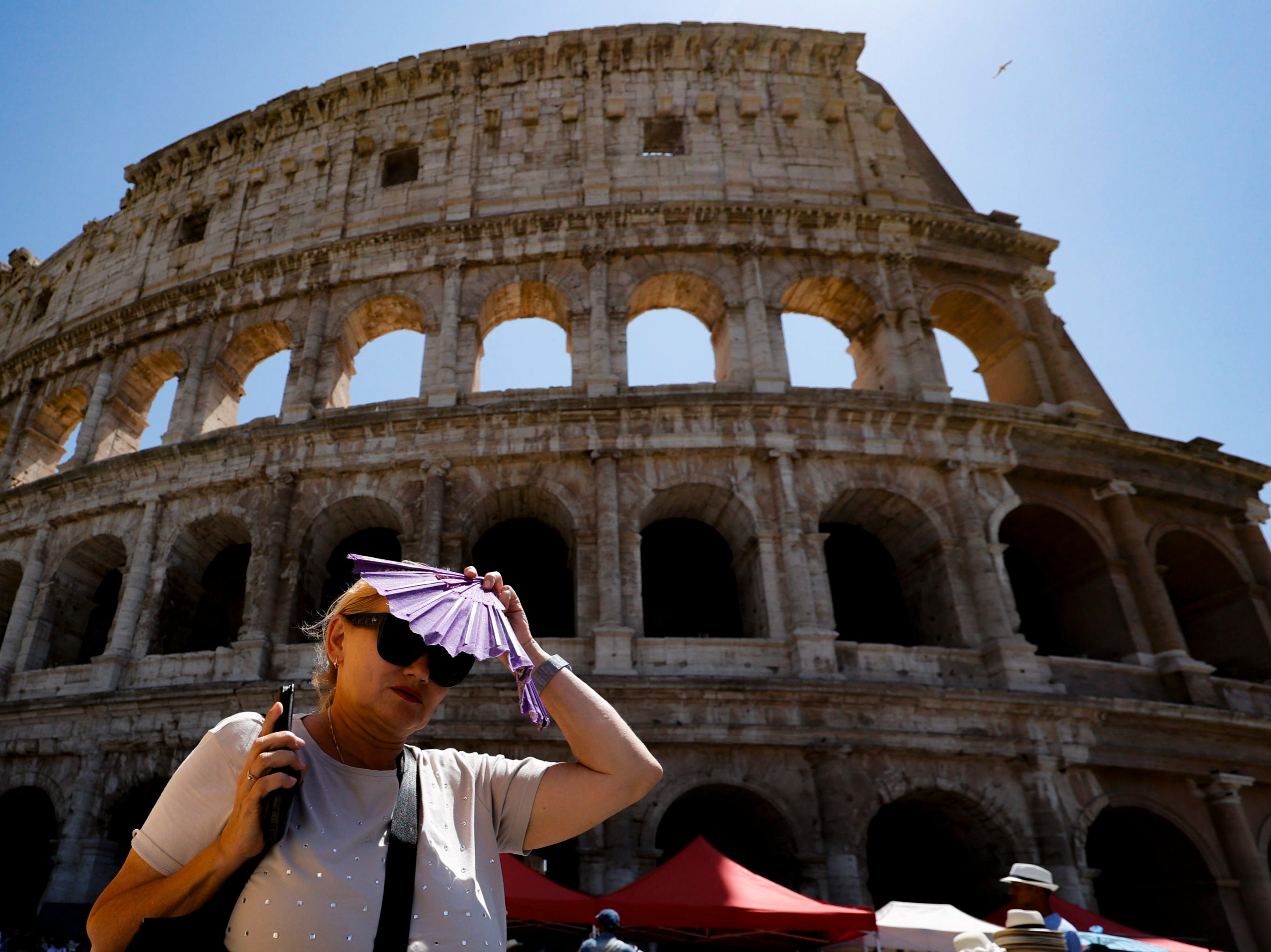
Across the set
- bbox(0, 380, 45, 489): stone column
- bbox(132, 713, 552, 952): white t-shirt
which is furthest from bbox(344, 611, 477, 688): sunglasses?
bbox(0, 380, 45, 489): stone column

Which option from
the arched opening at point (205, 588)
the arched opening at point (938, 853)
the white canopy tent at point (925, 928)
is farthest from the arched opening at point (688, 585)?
the arched opening at point (205, 588)

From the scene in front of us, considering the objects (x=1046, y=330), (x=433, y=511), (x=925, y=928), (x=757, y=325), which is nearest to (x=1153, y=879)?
(x=925, y=928)

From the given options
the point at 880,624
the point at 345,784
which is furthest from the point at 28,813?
the point at 345,784

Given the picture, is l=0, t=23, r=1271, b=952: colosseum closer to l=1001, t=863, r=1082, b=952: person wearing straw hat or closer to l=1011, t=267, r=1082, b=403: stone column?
l=1011, t=267, r=1082, b=403: stone column

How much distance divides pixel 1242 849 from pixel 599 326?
12788 mm

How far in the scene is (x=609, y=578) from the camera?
40.2ft

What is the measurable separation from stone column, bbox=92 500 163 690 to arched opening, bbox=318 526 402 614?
296cm

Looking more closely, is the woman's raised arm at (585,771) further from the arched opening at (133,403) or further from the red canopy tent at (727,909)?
the arched opening at (133,403)

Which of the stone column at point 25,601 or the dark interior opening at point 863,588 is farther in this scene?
the dark interior opening at point 863,588

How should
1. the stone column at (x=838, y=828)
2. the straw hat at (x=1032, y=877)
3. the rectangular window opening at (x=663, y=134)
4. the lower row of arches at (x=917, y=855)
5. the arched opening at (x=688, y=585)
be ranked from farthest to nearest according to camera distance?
the rectangular window opening at (x=663, y=134), the arched opening at (x=688, y=585), the lower row of arches at (x=917, y=855), the stone column at (x=838, y=828), the straw hat at (x=1032, y=877)

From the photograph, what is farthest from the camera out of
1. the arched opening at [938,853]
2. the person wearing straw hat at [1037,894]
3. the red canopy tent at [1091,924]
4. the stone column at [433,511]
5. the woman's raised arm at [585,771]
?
the stone column at [433,511]

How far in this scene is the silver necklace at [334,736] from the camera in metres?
1.82

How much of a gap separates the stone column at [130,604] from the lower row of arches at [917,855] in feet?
6.64

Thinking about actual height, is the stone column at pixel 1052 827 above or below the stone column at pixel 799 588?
below
